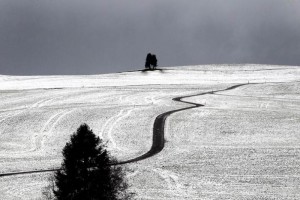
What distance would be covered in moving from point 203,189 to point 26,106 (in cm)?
3474

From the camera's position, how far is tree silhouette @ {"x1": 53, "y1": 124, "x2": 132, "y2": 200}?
1072 inches

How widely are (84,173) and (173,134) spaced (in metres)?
22.9

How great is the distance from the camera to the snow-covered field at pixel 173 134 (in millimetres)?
35031

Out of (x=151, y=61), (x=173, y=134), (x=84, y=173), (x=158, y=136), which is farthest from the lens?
(x=151, y=61)

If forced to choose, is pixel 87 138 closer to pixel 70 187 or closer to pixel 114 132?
pixel 70 187

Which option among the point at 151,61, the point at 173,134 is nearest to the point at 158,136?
the point at 173,134

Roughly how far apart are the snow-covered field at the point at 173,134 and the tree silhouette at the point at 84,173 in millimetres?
5070

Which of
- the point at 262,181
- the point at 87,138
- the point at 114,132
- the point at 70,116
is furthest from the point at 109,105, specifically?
the point at 87,138

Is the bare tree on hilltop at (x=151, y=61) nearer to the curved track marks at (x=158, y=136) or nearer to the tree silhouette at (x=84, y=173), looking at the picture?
the curved track marks at (x=158, y=136)

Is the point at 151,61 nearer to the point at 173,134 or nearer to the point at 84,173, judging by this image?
the point at 173,134

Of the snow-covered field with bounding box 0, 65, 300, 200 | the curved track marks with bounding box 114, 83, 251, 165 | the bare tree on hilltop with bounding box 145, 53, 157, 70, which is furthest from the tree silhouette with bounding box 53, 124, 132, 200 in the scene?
the bare tree on hilltop with bounding box 145, 53, 157, 70

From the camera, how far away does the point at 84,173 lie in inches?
1076

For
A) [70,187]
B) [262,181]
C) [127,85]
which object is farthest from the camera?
[127,85]

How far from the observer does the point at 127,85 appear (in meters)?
89.2
